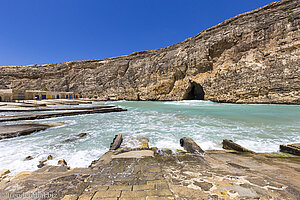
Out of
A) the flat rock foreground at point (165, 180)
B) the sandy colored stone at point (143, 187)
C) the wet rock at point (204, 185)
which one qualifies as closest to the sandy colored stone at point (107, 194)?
the flat rock foreground at point (165, 180)

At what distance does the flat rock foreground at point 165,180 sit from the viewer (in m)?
1.80

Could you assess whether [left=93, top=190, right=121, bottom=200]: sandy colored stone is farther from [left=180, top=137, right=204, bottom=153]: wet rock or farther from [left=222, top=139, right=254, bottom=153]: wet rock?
[left=222, top=139, right=254, bottom=153]: wet rock

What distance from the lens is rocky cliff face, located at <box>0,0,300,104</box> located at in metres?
20.4

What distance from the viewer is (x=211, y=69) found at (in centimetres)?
2930

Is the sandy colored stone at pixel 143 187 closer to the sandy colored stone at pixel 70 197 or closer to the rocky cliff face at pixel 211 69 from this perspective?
the sandy colored stone at pixel 70 197

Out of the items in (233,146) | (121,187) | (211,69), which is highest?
(211,69)

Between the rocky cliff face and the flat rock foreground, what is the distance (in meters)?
23.8

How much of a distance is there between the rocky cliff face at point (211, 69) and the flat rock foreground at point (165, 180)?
23788 millimetres

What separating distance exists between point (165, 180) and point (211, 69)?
104ft

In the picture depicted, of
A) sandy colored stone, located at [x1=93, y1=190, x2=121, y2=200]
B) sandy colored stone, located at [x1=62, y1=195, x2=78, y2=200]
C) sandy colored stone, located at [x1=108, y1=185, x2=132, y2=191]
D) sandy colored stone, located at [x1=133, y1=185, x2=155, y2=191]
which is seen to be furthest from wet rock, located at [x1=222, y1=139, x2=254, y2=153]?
sandy colored stone, located at [x1=62, y1=195, x2=78, y2=200]

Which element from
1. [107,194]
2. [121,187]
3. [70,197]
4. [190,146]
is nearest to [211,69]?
[190,146]

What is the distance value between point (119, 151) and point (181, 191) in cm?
258

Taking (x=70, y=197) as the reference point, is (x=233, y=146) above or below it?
below

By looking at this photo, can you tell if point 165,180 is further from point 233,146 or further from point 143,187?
point 233,146
